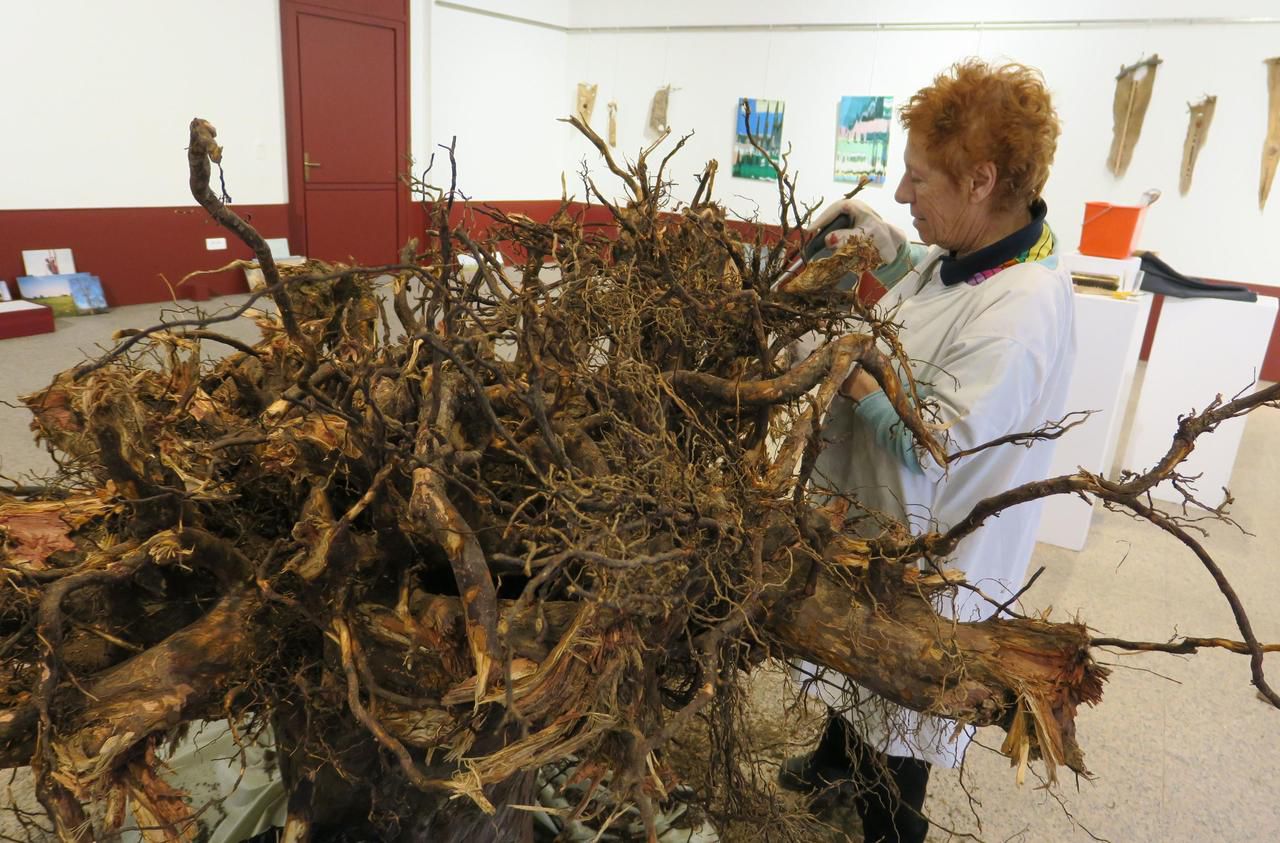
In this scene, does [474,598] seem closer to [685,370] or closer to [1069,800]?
[685,370]

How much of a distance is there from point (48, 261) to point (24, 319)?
61cm

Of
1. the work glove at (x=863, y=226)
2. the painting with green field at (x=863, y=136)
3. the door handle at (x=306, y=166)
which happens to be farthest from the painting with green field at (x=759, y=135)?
the work glove at (x=863, y=226)

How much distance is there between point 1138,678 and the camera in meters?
2.39

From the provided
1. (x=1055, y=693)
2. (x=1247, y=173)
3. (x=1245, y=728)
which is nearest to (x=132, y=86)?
(x=1055, y=693)

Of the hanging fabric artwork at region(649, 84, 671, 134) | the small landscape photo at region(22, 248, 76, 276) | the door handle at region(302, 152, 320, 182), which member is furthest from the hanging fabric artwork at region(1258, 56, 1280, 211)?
the small landscape photo at region(22, 248, 76, 276)

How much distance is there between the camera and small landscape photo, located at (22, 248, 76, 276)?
419 centimetres

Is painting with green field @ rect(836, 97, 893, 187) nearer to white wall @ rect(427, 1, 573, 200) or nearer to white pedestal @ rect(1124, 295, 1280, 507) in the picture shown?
white pedestal @ rect(1124, 295, 1280, 507)

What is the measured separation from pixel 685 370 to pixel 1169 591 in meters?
2.61

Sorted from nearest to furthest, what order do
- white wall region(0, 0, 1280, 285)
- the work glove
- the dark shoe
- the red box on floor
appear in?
the work glove → the dark shoe → the red box on floor → white wall region(0, 0, 1280, 285)

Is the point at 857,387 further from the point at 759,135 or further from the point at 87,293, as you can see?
the point at 759,135

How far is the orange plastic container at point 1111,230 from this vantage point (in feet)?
10.9

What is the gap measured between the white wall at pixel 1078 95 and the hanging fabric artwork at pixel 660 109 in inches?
5.6

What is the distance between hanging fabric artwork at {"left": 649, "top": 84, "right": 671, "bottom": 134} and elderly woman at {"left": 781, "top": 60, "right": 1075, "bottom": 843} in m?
5.41

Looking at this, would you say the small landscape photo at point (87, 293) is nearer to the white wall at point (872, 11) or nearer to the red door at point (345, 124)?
the red door at point (345, 124)
